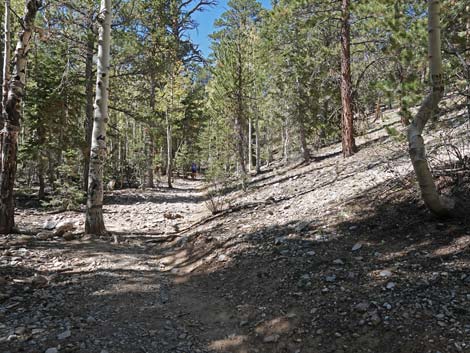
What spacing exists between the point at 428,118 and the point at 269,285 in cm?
292

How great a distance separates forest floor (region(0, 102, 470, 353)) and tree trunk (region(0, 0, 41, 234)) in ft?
2.36

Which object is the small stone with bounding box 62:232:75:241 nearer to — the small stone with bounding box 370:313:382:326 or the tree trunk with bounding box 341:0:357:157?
the small stone with bounding box 370:313:382:326

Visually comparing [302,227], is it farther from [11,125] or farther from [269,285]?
[11,125]

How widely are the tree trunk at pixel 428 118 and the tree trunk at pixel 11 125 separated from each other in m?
7.51

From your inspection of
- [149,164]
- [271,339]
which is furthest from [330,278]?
[149,164]

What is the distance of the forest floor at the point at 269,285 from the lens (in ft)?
11.0

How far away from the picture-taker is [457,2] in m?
5.07

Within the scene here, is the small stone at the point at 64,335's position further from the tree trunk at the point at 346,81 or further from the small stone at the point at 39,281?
the tree trunk at the point at 346,81

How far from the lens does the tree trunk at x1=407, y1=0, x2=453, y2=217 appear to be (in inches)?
156

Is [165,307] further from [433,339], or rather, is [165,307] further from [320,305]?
[433,339]

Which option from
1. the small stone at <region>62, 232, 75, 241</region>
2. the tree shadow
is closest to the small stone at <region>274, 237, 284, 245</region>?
the tree shadow

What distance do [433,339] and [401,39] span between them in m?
3.98

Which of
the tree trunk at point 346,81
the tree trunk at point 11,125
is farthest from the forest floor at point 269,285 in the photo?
the tree trunk at point 346,81

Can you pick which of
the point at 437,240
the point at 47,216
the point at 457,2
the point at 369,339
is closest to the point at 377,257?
the point at 437,240
